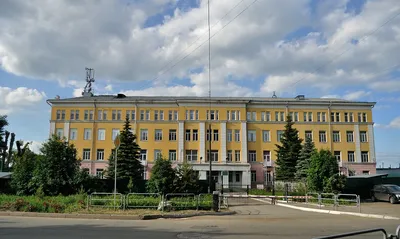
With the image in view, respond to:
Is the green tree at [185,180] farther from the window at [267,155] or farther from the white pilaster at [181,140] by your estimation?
the window at [267,155]

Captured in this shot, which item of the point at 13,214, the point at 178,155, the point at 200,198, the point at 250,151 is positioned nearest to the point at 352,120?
the point at 250,151

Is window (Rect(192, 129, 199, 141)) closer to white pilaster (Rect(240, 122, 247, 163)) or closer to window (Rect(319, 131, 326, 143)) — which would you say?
white pilaster (Rect(240, 122, 247, 163))

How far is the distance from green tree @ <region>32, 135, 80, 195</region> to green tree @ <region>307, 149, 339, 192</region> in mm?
18293

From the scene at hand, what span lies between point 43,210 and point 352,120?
54.1 meters

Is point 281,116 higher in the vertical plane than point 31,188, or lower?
higher

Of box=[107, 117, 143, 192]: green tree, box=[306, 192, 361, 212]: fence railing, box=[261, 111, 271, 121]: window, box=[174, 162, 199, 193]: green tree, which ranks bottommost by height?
box=[306, 192, 361, 212]: fence railing

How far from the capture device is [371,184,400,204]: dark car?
27.6 metres

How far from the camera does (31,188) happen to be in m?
26.0

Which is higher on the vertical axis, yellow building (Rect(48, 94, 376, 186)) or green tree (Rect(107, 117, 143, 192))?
yellow building (Rect(48, 94, 376, 186))

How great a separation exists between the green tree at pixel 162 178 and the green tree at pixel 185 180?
1.60 feet

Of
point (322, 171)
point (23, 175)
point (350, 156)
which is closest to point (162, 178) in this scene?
point (23, 175)

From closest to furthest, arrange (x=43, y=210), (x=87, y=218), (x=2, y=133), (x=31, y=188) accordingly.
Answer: (x=87, y=218)
(x=43, y=210)
(x=31, y=188)
(x=2, y=133)

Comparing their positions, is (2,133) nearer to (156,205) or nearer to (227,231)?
(156,205)

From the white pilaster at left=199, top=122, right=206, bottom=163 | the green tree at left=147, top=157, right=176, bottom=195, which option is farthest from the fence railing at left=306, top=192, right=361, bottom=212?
the white pilaster at left=199, top=122, right=206, bottom=163
